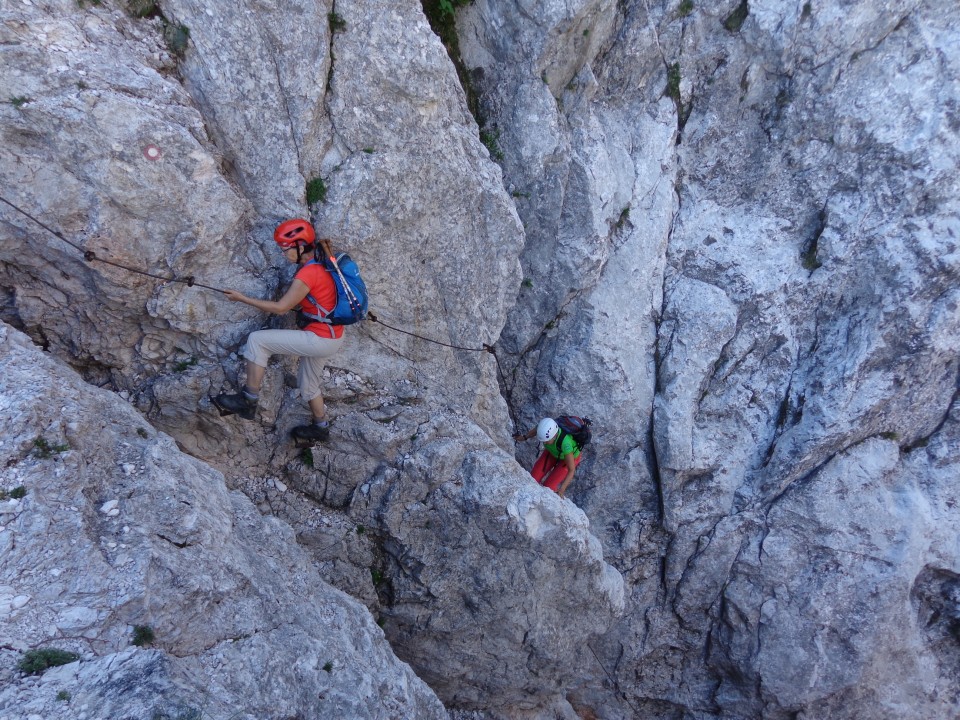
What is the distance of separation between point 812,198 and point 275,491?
9.71 m

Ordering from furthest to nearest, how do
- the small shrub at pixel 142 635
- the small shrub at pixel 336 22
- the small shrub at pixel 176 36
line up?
the small shrub at pixel 336 22
the small shrub at pixel 176 36
the small shrub at pixel 142 635

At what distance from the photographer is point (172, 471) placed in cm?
659

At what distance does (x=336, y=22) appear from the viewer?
8.13 m

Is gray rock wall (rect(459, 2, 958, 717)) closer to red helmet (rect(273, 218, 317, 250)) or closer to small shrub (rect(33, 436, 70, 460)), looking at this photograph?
red helmet (rect(273, 218, 317, 250))

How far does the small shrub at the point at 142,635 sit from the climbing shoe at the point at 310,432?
3.21m

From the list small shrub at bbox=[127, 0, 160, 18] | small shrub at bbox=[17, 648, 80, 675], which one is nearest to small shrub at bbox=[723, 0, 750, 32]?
small shrub at bbox=[127, 0, 160, 18]

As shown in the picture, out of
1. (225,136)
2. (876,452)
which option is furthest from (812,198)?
(225,136)

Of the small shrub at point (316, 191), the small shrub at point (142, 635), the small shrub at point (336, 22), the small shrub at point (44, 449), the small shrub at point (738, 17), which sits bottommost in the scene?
the small shrub at point (142, 635)

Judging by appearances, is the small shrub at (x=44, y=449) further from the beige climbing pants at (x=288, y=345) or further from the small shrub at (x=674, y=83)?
the small shrub at (x=674, y=83)

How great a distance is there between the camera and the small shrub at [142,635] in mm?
5465

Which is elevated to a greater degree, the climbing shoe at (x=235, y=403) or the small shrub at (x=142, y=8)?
the small shrub at (x=142, y=8)

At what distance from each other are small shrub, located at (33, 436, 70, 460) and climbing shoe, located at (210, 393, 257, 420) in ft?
6.15

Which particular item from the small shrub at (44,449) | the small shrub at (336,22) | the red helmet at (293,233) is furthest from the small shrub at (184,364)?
the small shrub at (336,22)

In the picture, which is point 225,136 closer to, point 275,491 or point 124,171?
point 124,171
